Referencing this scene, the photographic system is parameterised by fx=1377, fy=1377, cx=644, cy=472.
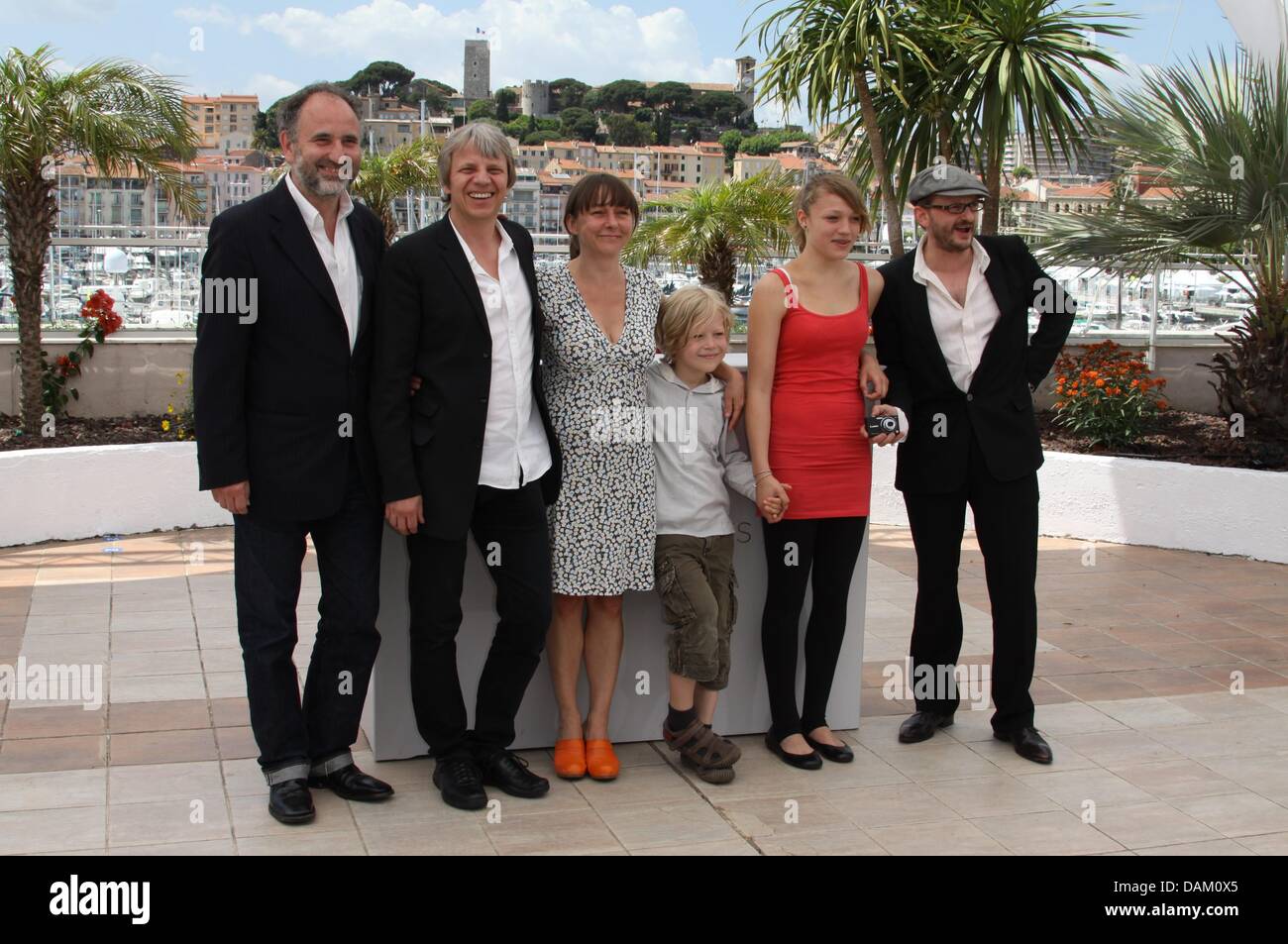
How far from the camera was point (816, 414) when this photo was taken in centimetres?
441

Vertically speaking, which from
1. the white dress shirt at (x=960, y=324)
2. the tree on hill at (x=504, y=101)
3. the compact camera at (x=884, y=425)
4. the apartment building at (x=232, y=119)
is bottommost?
the compact camera at (x=884, y=425)

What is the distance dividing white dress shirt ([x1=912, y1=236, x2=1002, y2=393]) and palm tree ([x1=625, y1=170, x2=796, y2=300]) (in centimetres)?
748

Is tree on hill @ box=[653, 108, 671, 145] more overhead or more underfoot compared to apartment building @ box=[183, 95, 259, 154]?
more overhead

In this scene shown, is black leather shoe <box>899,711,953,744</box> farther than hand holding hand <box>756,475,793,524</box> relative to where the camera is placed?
Yes

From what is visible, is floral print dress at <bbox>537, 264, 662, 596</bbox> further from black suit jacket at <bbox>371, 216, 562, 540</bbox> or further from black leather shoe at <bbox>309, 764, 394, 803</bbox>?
black leather shoe at <bbox>309, 764, 394, 803</bbox>

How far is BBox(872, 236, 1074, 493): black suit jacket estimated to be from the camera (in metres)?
4.53

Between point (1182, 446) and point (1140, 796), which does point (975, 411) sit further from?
point (1182, 446)

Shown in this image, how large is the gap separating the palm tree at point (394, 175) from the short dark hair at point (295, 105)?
13.2 metres

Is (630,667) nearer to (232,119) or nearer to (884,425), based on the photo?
(884,425)

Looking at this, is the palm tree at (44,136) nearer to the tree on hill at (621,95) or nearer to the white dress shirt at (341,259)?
the white dress shirt at (341,259)

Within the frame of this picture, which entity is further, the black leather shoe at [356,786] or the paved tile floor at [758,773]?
the black leather shoe at [356,786]

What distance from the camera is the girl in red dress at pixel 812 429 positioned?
4.37m

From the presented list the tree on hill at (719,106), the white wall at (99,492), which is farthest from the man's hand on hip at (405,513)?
the tree on hill at (719,106)

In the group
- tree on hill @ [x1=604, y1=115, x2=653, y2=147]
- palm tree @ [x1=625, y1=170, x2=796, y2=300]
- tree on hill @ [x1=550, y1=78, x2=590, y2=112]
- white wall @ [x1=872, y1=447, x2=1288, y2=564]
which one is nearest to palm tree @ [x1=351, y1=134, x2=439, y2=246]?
palm tree @ [x1=625, y1=170, x2=796, y2=300]
